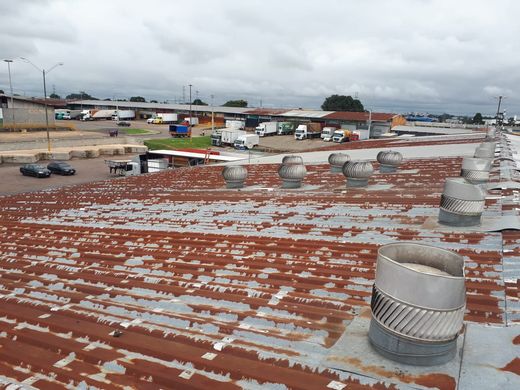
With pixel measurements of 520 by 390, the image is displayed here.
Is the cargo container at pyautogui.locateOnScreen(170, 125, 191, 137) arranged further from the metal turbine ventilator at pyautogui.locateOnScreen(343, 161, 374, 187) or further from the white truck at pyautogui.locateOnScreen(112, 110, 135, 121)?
the metal turbine ventilator at pyautogui.locateOnScreen(343, 161, 374, 187)

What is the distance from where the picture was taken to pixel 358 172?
12469mm

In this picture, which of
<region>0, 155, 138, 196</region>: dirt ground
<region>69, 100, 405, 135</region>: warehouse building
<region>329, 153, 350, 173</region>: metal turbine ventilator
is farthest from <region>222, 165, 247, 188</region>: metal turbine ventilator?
<region>69, 100, 405, 135</region>: warehouse building

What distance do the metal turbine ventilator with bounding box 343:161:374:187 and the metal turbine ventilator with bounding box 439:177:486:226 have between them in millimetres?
4849

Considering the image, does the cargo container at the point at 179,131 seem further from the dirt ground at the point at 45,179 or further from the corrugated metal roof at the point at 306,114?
the corrugated metal roof at the point at 306,114

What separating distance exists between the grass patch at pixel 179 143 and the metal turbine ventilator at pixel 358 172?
48609 mm

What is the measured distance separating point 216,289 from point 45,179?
37.8 meters

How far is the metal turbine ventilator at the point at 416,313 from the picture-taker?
338cm

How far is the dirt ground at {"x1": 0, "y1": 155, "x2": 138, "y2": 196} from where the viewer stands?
33531 mm

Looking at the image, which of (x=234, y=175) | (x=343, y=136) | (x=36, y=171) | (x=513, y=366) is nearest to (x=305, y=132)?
(x=343, y=136)

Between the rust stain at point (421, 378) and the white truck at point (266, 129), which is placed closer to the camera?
the rust stain at point (421, 378)

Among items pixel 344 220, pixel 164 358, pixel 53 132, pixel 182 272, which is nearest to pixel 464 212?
pixel 344 220

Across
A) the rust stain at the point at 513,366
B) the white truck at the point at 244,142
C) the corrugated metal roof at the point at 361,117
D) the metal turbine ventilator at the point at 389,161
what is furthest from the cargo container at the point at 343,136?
the rust stain at the point at 513,366

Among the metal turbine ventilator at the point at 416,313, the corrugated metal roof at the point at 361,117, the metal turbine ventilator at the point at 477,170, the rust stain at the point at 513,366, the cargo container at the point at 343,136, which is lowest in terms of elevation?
the cargo container at the point at 343,136

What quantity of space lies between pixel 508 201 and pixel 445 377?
24.0 feet
